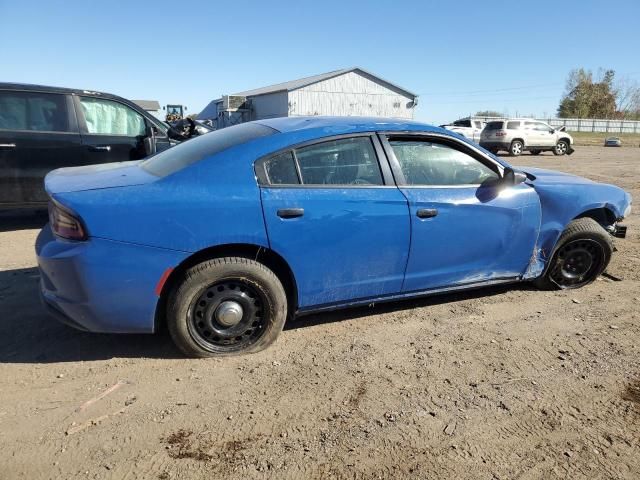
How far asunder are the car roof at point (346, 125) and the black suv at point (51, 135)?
3.43 meters

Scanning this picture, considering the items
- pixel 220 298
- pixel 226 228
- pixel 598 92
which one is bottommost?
pixel 220 298

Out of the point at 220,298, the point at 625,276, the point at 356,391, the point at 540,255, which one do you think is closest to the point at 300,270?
the point at 220,298

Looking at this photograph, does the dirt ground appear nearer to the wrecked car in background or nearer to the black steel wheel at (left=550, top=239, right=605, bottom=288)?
the black steel wheel at (left=550, top=239, right=605, bottom=288)

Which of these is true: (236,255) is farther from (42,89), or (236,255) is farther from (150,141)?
(42,89)

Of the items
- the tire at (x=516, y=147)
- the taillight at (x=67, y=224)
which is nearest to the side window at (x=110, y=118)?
the taillight at (x=67, y=224)

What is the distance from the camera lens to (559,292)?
164 inches

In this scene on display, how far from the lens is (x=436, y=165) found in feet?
11.4

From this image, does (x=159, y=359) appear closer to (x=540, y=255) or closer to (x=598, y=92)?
(x=540, y=255)

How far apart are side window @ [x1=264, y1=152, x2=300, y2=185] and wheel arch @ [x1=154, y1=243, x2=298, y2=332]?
1.49ft

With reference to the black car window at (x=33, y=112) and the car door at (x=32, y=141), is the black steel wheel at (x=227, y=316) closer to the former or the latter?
the car door at (x=32, y=141)

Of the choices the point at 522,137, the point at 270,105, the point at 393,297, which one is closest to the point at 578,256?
the point at 393,297

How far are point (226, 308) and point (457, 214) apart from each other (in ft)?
5.88

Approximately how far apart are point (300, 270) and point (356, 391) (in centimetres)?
84

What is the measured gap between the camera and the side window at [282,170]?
2967 millimetres
